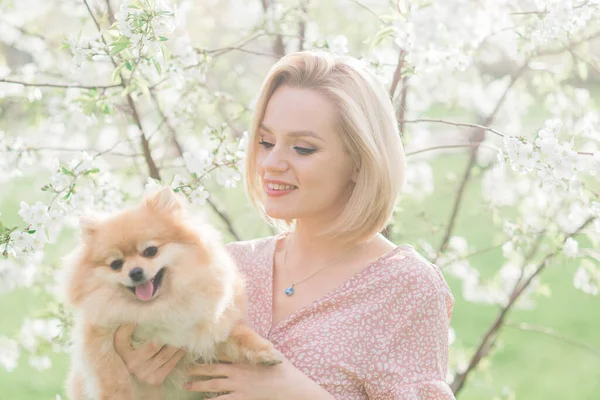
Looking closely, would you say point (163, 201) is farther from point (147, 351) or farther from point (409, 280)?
point (409, 280)

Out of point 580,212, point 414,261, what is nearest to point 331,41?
point 414,261

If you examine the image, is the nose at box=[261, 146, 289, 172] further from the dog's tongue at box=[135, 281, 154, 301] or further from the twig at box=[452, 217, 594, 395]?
the twig at box=[452, 217, 594, 395]

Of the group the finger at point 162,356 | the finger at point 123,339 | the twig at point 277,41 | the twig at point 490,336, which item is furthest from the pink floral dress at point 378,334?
the twig at point 277,41

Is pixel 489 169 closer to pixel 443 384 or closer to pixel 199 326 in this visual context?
pixel 443 384

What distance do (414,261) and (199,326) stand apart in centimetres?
75

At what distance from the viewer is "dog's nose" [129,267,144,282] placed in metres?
2.26

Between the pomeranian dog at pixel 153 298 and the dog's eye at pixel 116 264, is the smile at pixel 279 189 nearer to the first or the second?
the pomeranian dog at pixel 153 298

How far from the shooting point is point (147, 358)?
239cm

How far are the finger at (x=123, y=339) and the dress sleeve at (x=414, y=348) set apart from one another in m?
0.76

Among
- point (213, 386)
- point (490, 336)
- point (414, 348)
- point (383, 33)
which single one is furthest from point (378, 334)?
point (490, 336)

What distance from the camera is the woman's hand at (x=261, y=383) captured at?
2396 millimetres

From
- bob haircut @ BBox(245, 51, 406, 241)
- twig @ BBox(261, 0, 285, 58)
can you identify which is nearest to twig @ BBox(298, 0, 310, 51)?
twig @ BBox(261, 0, 285, 58)

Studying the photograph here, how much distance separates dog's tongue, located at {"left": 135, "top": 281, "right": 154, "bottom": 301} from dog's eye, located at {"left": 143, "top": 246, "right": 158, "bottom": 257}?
0.08 metres

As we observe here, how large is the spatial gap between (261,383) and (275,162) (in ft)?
2.36
